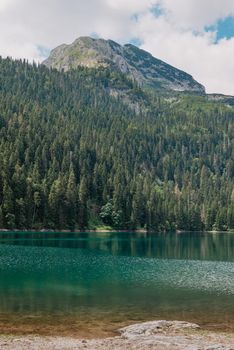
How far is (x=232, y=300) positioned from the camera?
50969 millimetres

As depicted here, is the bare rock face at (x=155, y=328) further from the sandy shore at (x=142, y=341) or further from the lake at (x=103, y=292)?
the lake at (x=103, y=292)

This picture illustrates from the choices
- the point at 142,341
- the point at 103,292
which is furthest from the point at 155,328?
the point at 103,292

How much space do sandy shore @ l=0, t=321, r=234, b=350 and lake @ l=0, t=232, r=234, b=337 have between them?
2.44 m

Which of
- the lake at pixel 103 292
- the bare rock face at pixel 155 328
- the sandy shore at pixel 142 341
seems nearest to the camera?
the sandy shore at pixel 142 341

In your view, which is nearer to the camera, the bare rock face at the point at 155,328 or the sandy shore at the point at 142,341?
the sandy shore at the point at 142,341

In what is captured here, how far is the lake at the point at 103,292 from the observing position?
37.9 m

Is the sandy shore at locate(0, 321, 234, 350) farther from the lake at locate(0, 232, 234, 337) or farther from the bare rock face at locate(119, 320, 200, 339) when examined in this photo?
the lake at locate(0, 232, 234, 337)

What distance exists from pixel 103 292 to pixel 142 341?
2207cm

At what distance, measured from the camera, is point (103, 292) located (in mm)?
52562

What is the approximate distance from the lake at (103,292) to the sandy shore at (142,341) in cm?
244

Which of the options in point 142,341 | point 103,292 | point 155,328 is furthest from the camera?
point 103,292

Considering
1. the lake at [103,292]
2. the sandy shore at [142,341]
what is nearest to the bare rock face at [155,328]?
the sandy shore at [142,341]

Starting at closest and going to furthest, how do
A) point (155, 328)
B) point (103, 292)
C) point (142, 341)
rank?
point (142, 341), point (155, 328), point (103, 292)

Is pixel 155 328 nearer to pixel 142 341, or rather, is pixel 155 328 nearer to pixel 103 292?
pixel 142 341
